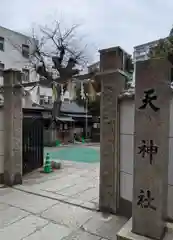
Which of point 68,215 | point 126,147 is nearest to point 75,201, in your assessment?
point 68,215

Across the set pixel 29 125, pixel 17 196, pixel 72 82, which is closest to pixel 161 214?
pixel 17 196

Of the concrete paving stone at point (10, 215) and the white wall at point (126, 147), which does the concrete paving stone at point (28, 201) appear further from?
the white wall at point (126, 147)

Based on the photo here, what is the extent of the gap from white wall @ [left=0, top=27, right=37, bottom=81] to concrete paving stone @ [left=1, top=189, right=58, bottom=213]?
17.4 m

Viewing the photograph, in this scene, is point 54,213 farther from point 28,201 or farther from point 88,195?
point 88,195

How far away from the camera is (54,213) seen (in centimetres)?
369

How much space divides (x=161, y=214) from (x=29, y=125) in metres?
5.46

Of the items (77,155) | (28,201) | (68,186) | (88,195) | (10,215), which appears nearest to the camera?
(10,215)

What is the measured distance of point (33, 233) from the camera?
118 inches

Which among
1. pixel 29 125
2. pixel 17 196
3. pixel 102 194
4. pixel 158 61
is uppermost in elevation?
pixel 158 61

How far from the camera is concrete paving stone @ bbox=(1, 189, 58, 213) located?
390 cm

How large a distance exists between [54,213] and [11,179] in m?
2.09

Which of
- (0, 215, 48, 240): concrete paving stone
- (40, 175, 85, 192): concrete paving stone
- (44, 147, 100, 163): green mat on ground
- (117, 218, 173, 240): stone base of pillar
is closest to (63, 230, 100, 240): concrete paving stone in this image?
(0, 215, 48, 240): concrete paving stone

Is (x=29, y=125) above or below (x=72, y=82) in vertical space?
below

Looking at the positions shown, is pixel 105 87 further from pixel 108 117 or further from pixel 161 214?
pixel 161 214
